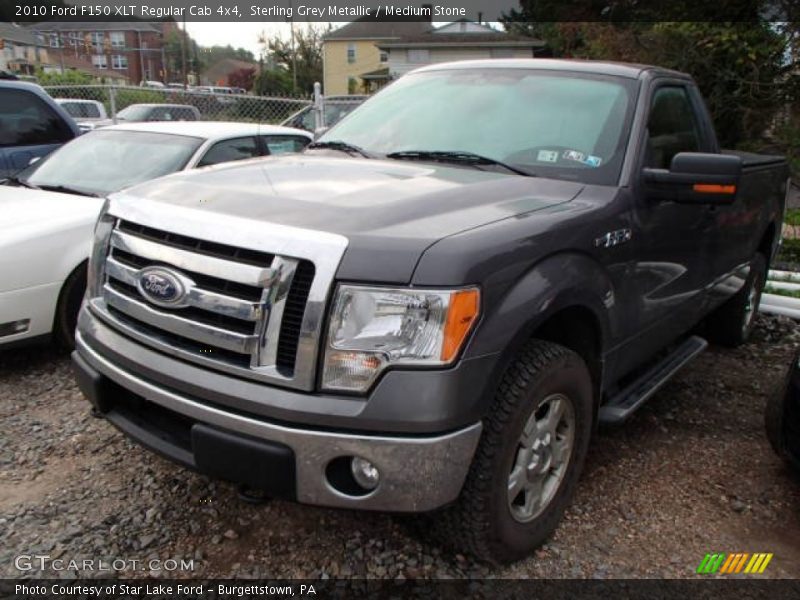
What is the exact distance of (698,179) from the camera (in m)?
2.84

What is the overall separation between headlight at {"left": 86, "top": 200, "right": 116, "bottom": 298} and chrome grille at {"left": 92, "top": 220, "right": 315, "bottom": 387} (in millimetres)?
201

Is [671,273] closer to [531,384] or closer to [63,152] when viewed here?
[531,384]

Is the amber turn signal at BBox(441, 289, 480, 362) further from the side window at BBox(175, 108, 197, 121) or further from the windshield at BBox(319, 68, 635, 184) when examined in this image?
the side window at BBox(175, 108, 197, 121)

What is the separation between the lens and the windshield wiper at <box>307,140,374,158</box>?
11.1ft

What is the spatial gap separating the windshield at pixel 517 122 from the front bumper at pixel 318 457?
4.79 ft

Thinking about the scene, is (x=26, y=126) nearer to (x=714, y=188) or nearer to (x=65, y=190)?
(x=65, y=190)

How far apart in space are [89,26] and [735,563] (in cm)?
7574

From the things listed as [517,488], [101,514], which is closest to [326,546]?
[517,488]

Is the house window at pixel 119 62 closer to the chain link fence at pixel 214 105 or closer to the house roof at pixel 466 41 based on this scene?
the house roof at pixel 466 41

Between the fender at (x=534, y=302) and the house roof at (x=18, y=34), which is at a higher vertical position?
the house roof at (x=18, y=34)

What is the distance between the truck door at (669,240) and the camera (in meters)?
3.04

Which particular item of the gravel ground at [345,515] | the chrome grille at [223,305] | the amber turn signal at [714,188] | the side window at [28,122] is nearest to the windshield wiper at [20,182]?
the side window at [28,122]

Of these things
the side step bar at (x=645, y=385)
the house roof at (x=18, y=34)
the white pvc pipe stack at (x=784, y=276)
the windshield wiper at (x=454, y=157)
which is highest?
the house roof at (x=18, y=34)

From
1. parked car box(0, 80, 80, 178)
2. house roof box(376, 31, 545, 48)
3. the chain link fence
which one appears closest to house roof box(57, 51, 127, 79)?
house roof box(376, 31, 545, 48)
